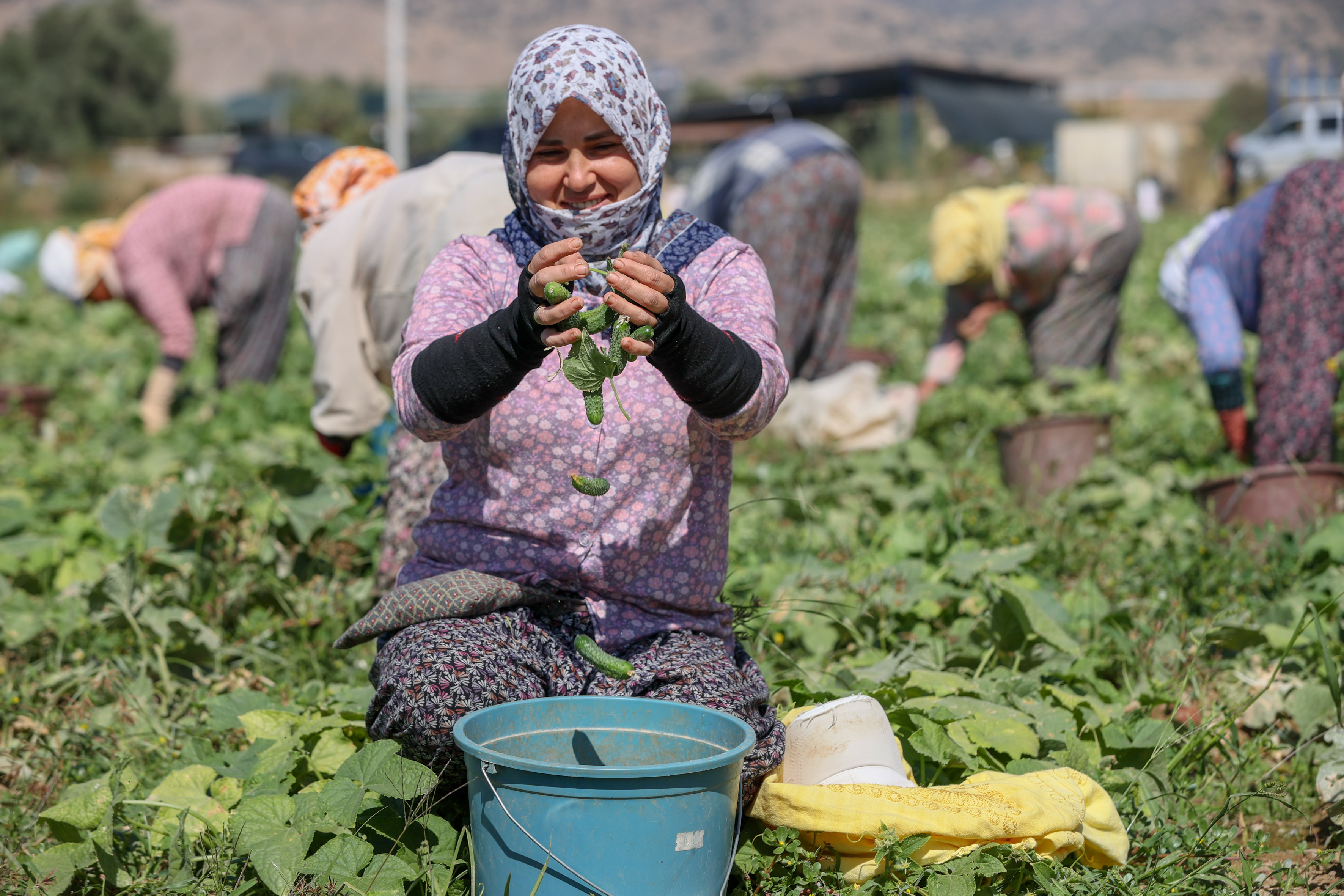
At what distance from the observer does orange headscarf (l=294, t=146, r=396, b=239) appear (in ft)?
10.4

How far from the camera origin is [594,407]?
5.34ft

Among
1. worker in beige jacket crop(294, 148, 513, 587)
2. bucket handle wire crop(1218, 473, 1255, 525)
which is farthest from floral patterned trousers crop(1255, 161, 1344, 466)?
worker in beige jacket crop(294, 148, 513, 587)

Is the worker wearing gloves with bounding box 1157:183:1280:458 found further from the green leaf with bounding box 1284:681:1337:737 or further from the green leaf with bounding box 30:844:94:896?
the green leaf with bounding box 30:844:94:896

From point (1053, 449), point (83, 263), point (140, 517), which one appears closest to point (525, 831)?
point (140, 517)

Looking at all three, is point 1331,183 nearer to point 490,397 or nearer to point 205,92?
point 490,397

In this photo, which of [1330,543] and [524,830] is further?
[1330,543]

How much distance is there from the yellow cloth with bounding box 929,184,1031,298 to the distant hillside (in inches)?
3615

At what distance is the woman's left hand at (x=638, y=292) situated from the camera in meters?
1.57

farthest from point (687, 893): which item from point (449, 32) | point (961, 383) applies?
point (449, 32)

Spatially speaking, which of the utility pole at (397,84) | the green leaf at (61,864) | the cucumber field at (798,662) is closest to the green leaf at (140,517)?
the cucumber field at (798,662)

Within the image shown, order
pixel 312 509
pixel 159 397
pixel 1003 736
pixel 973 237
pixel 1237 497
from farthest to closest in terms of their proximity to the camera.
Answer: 1. pixel 159 397
2. pixel 973 237
3. pixel 1237 497
4. pixel 312 509
5. pixel 1003 736

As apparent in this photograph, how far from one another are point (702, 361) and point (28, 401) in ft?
15.3

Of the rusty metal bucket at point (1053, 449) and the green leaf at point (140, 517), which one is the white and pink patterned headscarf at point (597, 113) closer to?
the green leaf at point (140, 517)

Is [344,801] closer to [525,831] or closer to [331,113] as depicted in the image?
[525,831]
